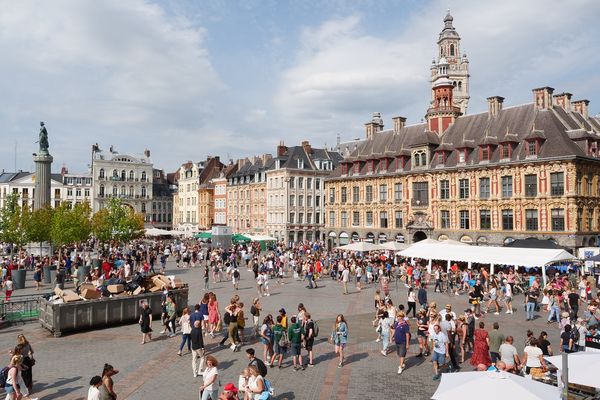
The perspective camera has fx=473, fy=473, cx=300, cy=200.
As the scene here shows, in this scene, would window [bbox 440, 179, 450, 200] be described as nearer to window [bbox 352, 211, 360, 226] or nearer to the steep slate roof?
the steep slate roof

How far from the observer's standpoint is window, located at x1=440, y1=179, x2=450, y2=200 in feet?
→ 140

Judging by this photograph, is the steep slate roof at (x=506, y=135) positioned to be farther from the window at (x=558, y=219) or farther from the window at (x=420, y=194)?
the window at (x=558, y=219)

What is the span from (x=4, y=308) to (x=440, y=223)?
1368 inches

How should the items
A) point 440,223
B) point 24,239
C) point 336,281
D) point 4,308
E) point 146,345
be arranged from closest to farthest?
point 146,345
point 4,308
point 336,281
point 24,239
point 440,223

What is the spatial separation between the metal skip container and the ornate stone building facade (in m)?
29.0

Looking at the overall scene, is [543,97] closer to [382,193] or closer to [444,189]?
[444,189]

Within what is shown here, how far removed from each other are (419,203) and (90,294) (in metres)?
33.7

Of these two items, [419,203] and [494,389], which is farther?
[419,203]

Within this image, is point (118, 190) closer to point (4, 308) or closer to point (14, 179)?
point (14, 179)

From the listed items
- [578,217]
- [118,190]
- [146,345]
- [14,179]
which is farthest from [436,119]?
[14,179]

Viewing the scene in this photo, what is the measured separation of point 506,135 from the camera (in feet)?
126

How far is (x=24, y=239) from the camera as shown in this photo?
112 ft

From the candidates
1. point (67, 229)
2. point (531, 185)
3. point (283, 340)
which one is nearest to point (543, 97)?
point (531, 185)

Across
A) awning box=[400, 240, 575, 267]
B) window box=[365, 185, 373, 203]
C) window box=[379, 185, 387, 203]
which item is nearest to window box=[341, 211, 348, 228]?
window box=[365, 185, 373, 203]
